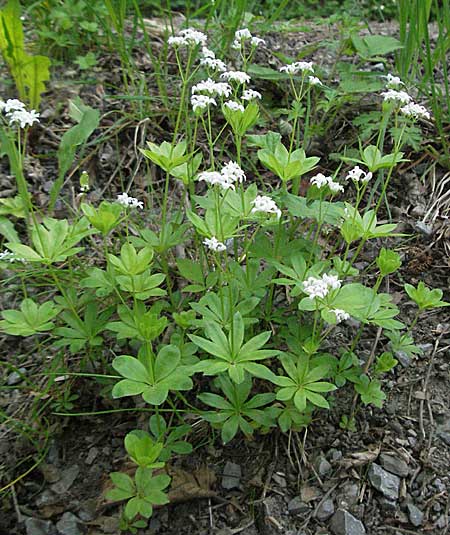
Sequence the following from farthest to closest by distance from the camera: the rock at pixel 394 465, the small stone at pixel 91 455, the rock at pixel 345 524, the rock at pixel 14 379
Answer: the rock at pixel 14 379, the small stone at pixel 91 455, the rock at pixel 394 465, the rock at pixel 345 524

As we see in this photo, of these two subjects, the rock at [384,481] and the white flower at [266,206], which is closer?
the white flower at [266,206]

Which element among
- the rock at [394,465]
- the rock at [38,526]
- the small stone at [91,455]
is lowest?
the rock at [38,526]

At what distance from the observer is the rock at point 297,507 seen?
1.83 meters

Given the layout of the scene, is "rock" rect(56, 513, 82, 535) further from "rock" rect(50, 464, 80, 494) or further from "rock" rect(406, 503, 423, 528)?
"rock" rect(406, 503, 423, 528)

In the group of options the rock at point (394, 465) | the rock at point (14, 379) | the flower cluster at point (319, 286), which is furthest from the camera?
the rock at point (14, 379)

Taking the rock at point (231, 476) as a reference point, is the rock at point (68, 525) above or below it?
below

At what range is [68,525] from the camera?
1.83m

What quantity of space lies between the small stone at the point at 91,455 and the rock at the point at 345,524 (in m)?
0.80

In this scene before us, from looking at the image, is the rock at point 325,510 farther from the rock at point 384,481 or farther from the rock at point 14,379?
the rock at point 14,379

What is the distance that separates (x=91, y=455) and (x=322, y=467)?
2.52ft

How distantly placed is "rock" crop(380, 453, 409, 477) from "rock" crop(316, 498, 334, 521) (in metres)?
0.22

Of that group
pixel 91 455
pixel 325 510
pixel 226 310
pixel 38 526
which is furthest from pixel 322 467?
pixel 38 526

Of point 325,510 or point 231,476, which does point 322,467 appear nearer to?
point 325,510

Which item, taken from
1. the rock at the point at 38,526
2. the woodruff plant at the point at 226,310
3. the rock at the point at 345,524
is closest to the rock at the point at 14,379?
the woodruff plant at the point at 226,310
